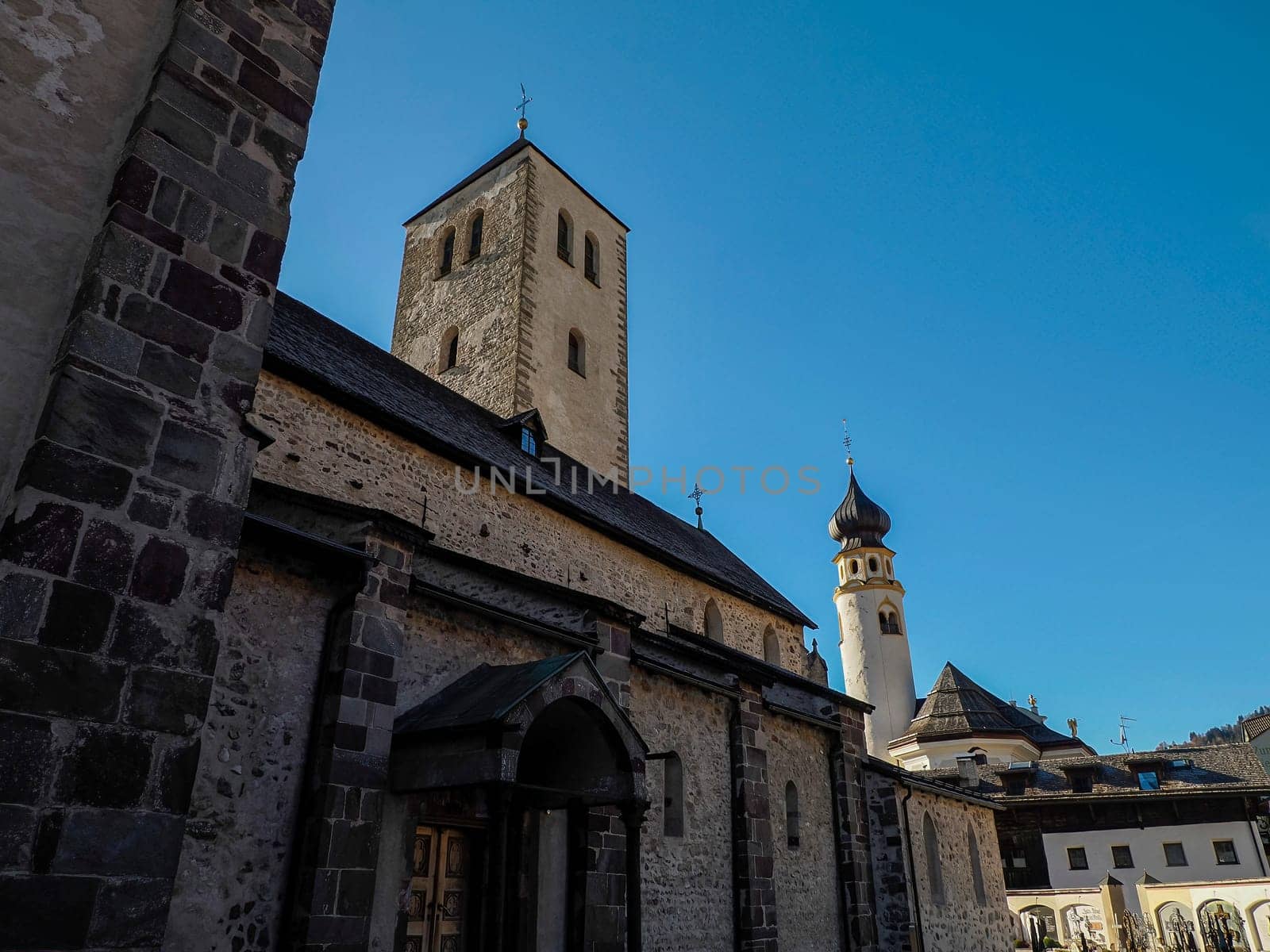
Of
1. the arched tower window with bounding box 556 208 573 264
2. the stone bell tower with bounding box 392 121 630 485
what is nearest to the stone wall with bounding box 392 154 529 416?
the stone bell tower with bounding box 392 121 630 485

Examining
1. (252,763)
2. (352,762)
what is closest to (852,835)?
(352,762)

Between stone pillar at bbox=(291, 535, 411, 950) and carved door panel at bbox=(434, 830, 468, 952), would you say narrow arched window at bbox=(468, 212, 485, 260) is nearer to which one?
stone pillar at bbox=(291, 535, 411, 950)

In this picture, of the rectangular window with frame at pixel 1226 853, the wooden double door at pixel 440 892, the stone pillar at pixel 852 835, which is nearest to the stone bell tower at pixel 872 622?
the rectangular window with frame at pixel 1226 853

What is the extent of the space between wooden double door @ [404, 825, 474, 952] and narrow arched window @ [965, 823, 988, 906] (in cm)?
1683

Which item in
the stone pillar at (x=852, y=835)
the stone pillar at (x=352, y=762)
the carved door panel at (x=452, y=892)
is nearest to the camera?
the stone pillar at (x=352, y=762)

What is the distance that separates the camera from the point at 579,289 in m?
26.5

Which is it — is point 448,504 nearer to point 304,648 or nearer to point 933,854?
point 304,648

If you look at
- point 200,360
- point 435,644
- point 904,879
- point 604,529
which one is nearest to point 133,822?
point 200,360

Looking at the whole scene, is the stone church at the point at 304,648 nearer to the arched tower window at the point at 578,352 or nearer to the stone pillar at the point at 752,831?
the stone pillar at the point at 752,831

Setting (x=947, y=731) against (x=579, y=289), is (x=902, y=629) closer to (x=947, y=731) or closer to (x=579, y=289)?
(x=947, y=731)

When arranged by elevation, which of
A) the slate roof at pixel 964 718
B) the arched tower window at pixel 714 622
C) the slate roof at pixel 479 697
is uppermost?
the slate roof at pixel 964 718

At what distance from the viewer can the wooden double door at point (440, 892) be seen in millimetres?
8680

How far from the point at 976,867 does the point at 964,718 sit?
1915cm

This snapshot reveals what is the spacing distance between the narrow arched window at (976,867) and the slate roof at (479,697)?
56.6 ft
